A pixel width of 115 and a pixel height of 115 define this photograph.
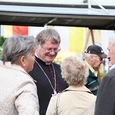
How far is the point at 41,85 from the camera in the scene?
13.6ft

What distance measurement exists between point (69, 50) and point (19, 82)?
5057 millimetres

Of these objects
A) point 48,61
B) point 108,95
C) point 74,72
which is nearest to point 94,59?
point 48,61

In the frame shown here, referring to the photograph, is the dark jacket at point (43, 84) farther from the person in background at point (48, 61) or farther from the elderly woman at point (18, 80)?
the elderly woman at point (18, 80)

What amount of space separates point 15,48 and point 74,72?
0.73 metres

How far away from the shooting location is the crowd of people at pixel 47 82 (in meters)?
2.79

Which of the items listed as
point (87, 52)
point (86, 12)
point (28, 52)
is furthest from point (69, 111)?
point (87, 52)

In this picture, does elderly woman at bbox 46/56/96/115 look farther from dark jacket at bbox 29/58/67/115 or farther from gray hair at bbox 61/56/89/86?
dark jacket at bbox 29/58/67/115

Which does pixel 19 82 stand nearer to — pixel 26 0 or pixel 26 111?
pixel 26 111

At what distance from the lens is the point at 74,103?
3.57m

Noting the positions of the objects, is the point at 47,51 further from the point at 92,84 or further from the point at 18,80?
the point at 18,80

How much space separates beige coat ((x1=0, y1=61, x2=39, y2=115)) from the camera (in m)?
2.82

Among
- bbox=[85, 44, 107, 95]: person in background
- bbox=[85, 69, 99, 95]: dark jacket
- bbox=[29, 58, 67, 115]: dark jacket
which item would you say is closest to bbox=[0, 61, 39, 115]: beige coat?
bbox=[29, 58, 67, 115]: dark jacket

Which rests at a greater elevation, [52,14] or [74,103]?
[52,14]

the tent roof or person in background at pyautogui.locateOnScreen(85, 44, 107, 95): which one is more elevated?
the tent roof
